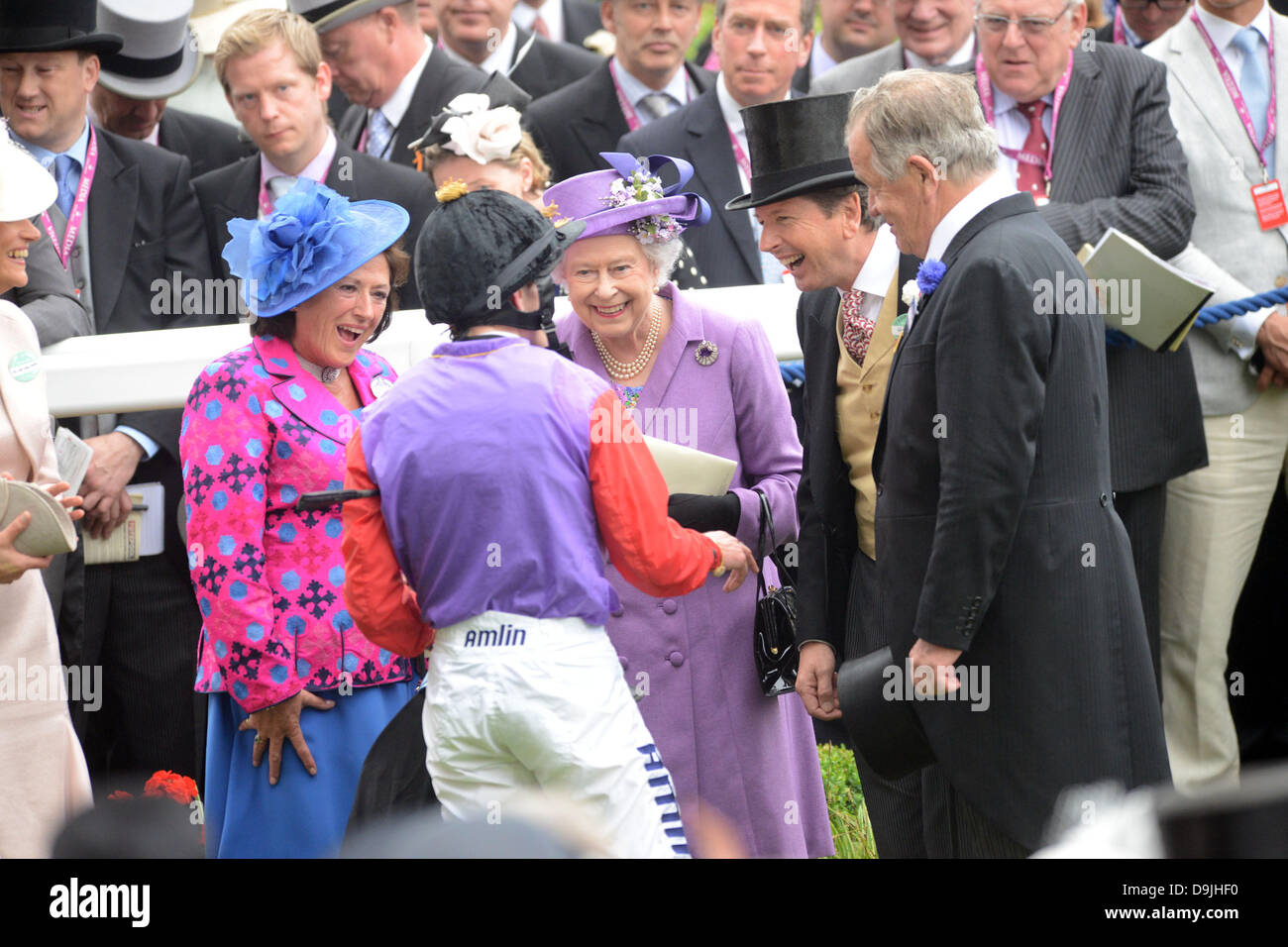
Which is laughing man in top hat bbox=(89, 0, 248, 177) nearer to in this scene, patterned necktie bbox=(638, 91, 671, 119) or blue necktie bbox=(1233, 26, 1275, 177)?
patterned necktie bbox=(638, 91, 671, 119)

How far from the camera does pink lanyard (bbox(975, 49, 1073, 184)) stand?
491 cm

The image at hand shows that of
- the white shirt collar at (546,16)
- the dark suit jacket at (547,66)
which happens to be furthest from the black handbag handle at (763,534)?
the white shirt collar at (546,16)

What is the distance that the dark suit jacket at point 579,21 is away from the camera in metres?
8.34

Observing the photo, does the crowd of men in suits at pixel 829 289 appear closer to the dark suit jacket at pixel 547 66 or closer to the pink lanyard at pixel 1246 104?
the pink lanyard at pixel 1246 104

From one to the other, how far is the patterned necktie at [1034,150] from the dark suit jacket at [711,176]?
2.80 feet

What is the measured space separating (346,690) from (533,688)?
3.04 ft

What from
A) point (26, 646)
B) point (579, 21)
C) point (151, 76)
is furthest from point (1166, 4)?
point (26, 646)

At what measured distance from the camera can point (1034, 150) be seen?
4980 mm

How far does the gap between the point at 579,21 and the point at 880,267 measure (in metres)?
4.89

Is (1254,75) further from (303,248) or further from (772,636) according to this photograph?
(303,248)

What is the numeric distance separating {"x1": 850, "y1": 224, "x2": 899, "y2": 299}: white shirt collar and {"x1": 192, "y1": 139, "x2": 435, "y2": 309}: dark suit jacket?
1747 mm

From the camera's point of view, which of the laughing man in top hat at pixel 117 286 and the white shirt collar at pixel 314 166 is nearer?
the laughing man in top hat at pixel 117 286

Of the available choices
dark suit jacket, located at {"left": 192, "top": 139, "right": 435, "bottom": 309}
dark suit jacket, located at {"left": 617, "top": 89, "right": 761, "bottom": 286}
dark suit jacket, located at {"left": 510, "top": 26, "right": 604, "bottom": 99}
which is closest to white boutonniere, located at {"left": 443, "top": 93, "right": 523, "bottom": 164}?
dark suit jacket, located at {"left": 192, "top": 139, "right": 435, "bottom": 309}
